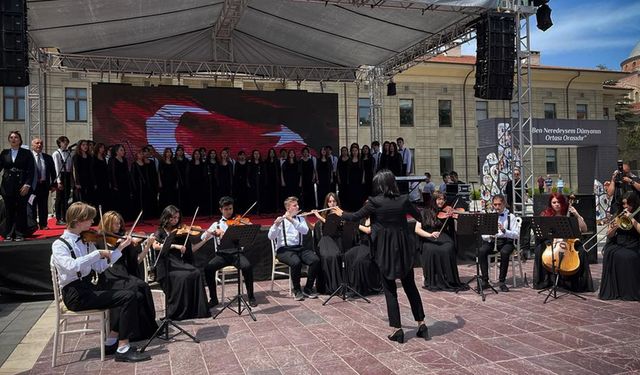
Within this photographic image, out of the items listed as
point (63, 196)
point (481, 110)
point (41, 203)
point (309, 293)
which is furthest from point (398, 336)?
point (481, 110)

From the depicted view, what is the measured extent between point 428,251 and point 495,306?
1.34 metres

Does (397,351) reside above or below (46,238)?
below

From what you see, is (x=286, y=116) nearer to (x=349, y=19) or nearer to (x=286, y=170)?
(x=286, y=170)

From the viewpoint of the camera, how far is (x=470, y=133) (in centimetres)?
2961

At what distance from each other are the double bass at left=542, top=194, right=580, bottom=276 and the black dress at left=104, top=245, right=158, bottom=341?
194 inches

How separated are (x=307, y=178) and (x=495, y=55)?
475 centimetres

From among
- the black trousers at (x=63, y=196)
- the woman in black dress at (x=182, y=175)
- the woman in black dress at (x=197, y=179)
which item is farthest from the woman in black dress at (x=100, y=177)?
the woman in black dress at (x=197, y=179)

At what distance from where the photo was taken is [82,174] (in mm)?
8766

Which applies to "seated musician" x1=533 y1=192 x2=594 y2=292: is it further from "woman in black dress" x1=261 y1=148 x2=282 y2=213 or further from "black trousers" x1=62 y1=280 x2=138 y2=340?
"woman in black dress" x1=261 y1=148 x2=282 y2=213

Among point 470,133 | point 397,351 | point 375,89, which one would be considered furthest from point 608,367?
point 470,133

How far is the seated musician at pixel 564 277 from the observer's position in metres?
6.40

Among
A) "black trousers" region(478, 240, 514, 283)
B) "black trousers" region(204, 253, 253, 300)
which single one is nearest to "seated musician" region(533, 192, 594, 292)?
"black trousers" region(478, 240, 514, 283)

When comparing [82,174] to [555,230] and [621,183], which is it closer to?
[555,230]

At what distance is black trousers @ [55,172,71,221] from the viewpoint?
29.4 ft
